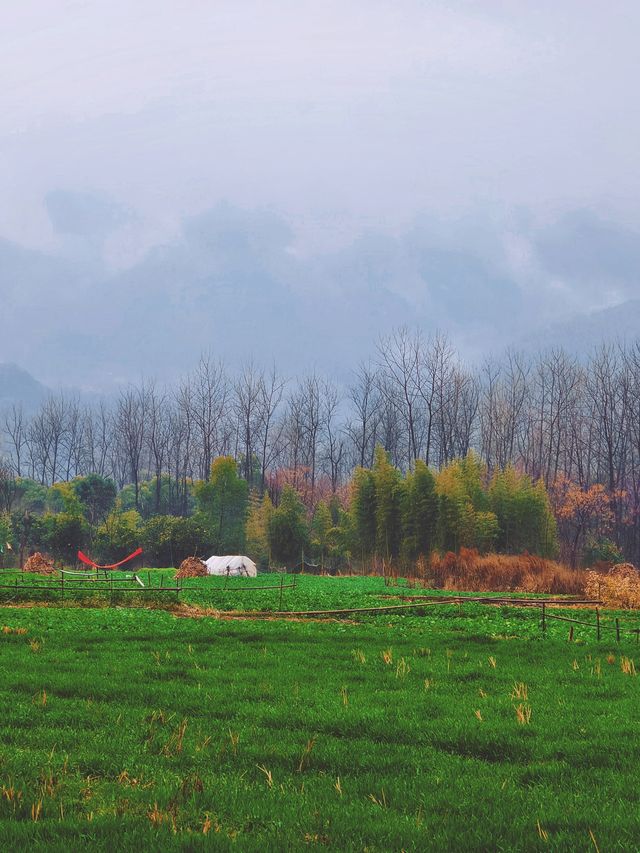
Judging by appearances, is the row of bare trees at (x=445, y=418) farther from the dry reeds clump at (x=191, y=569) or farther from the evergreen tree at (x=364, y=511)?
the dry reeds clump at (x=191, y=569)

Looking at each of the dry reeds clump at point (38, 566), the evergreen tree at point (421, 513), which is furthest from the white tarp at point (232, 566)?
the evergreen tree at point (421, 513)

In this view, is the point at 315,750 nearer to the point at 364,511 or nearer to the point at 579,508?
the point at 364,511

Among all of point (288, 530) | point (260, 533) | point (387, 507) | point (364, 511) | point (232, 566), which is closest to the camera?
point (232, 566)

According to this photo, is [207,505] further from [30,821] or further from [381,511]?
[30,821]

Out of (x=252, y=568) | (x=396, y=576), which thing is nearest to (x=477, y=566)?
(x=396, y=576)

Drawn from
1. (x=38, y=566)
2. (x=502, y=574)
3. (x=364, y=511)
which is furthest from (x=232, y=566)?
(x=502, y=574)

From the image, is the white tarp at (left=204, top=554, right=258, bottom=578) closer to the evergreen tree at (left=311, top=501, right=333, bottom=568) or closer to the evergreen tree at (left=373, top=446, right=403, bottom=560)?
the evergreen tree at (left=311, top=501, right=333, bottom=568)

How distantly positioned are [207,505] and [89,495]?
1670 centimetres

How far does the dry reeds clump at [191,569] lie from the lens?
1842 inches

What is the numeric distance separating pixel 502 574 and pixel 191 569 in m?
19.7

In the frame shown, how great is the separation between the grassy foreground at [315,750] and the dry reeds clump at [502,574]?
27030mm

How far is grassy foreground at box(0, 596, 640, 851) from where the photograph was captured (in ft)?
17.6

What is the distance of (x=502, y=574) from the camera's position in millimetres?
42312

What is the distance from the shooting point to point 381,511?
55594 millimetres
